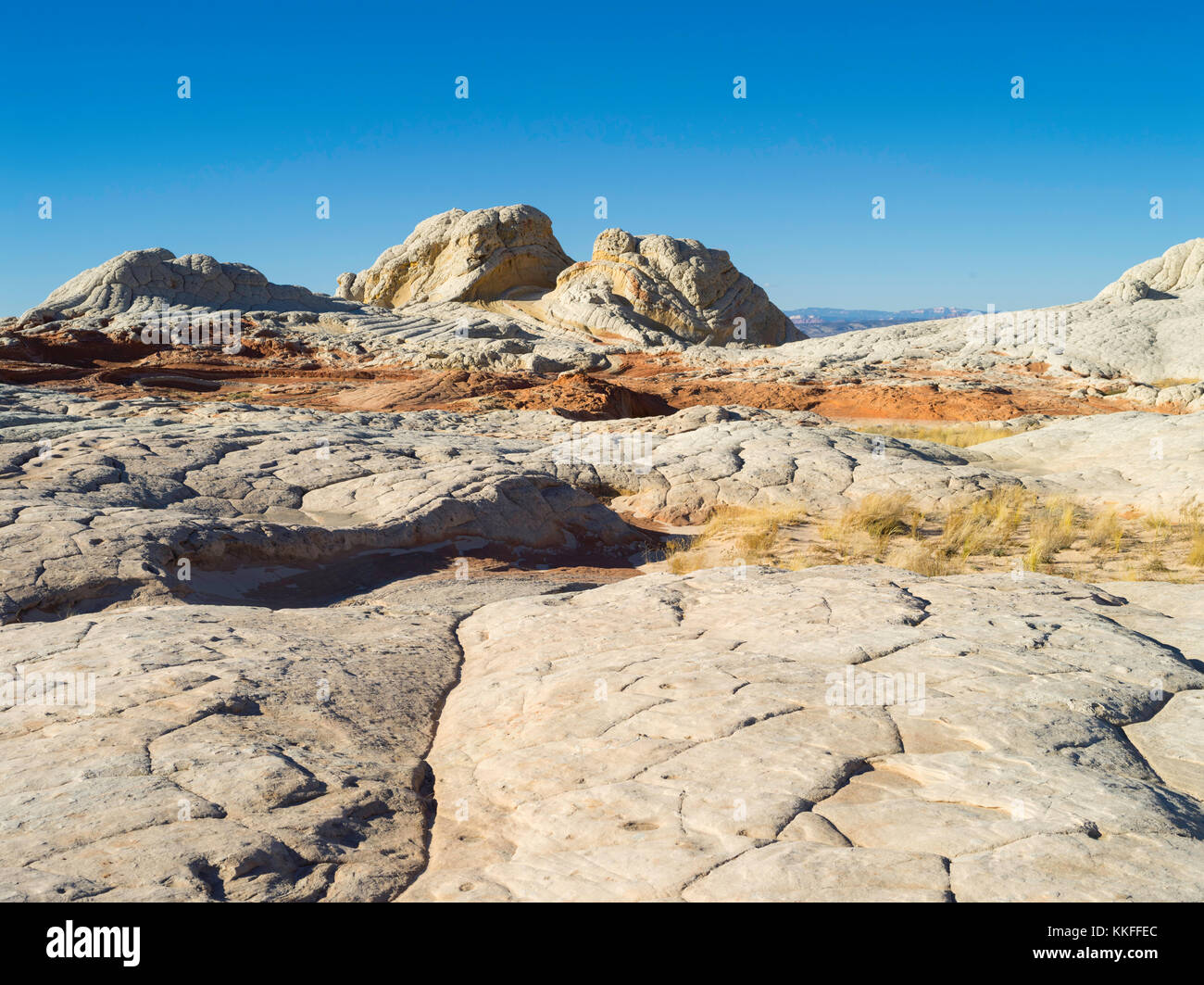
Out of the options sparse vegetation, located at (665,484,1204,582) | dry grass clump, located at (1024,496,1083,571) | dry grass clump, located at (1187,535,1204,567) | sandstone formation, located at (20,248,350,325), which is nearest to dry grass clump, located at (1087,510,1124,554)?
sparse vegetation, located at (665,484,1204,582)

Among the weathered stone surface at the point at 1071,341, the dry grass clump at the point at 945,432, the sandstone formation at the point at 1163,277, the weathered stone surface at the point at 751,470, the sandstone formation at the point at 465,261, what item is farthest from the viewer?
the sandstone formation at the point at 465,261

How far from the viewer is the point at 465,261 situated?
1542 inches

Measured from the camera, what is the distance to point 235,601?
6973 mm

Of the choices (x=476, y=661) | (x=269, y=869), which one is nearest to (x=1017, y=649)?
(x=476, y=661)

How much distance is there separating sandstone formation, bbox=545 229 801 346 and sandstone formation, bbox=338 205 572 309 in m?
3.14

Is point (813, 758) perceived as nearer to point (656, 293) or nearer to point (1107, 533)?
point (1107, 533)

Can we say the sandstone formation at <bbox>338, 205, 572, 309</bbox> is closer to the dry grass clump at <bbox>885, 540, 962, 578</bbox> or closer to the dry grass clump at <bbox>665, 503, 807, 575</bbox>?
the dry grass clump at <bbox>665, 503, 807, 575</bbox>

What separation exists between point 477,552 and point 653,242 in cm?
3129

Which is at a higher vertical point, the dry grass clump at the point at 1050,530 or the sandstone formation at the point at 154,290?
the sandstone formation at the point at 154,290

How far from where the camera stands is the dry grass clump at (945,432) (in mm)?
17156

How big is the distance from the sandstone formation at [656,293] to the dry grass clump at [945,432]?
1740cm

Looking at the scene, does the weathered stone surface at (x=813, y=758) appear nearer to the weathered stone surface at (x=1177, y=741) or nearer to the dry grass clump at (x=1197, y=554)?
the weathered stone surface at (x=1177, y=741)

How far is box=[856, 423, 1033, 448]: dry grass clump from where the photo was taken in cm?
1716

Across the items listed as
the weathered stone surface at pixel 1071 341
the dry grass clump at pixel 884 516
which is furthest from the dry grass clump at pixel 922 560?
the weathered stone surface at pixel 1071 341
